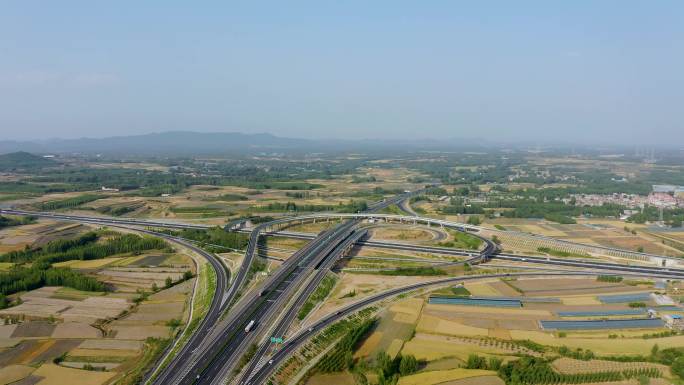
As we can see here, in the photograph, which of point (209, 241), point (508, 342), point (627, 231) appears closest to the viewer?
point (508, 342)

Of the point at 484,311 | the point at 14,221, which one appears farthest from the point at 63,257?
the point at 484,311

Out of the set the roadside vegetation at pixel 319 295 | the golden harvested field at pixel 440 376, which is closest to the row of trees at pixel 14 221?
the roadside vegetation at pixel 319 295

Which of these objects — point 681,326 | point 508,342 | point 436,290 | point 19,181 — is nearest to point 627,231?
point 681,326

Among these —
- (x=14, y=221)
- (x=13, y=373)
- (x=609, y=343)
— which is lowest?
(x=13, y=373)

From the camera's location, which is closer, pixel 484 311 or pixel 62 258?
pixel 484 311

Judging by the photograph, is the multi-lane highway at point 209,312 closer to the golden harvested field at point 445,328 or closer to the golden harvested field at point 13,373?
the golden harvested field at point 13,373

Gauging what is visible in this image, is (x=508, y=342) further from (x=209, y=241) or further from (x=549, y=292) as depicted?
(x=209, y=241)

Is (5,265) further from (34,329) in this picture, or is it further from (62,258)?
(34,329)
